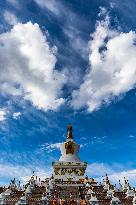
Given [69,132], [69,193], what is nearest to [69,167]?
[69,132]

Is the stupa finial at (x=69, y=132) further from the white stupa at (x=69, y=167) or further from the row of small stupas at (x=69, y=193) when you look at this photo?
the row of small stupas at (x=69, y=193)

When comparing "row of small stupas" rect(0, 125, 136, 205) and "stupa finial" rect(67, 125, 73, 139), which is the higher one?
"stupa finial" rect(67, 125, 73, 139)

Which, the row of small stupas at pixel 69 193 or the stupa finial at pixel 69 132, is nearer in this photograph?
the row of small stupas at pixel 69 193

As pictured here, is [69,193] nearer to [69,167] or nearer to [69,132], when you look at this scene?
[69,167]

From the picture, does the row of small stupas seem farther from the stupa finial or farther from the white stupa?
the stupa finial

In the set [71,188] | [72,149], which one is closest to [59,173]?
[72,149]

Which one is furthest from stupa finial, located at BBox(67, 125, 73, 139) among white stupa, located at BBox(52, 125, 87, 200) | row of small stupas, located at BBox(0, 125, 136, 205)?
row of small stupas, located at BBox(0, 125, 136, 205)

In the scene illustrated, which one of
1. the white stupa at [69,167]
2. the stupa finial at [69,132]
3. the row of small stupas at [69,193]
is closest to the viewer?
the row of small stupas at [69,193]

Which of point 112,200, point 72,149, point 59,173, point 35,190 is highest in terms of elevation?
point 72,149

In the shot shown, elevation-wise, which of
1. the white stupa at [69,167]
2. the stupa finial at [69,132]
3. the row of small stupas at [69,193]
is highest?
the stupa finial at [69,132]

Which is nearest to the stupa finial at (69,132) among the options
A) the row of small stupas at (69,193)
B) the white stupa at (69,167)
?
the white stupa at (69,167)

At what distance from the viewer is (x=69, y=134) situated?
6253cm

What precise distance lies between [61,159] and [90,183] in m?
14.0

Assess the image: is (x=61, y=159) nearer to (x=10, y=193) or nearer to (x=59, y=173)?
(x=59, y=173)
